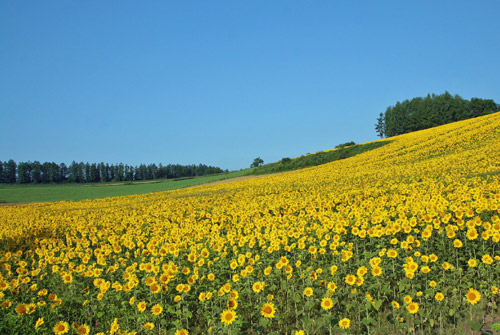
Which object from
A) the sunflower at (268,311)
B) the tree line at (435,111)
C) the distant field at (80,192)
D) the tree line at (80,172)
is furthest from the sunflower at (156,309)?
the tree line at (80,172)

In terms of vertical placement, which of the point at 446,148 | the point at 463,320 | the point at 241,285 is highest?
the point at 446,148

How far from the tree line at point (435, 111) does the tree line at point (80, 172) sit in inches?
3702

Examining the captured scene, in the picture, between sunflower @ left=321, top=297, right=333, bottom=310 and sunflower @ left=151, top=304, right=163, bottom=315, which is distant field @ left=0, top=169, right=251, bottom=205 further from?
sunflower @ left=321, top=297, right=333, bottom=310

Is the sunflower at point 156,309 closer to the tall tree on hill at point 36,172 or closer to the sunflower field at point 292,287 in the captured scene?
the sunflower field at point 292,287

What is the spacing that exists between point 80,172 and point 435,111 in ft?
426

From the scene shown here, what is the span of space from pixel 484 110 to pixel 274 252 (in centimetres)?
10759

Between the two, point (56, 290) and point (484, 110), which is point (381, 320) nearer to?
point (56, 290)

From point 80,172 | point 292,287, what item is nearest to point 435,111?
point 292,287

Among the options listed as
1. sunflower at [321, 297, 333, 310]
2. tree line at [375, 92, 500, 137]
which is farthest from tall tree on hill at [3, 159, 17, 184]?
sunflower at [321, 297, 333, 310]

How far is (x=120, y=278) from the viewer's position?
646cm

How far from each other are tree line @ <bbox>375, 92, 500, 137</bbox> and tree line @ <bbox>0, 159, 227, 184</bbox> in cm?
9403

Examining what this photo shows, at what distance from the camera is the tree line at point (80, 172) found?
120500mm

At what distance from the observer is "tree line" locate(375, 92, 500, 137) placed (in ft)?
293

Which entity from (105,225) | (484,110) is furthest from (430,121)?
(105,225)
